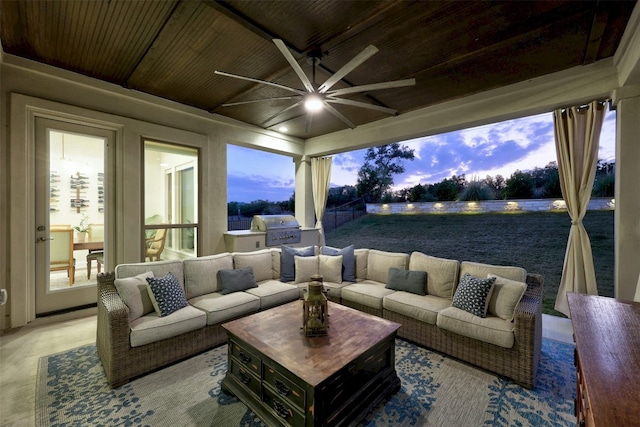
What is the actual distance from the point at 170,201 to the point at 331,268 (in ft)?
9.22

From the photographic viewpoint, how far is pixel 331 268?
11.7 feet

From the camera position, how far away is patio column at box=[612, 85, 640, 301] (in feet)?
8.43

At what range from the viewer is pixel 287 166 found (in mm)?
6434

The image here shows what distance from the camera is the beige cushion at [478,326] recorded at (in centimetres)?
214

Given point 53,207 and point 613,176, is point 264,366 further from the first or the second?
point 613,176

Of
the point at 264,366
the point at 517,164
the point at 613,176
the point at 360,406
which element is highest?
the point at 517,164

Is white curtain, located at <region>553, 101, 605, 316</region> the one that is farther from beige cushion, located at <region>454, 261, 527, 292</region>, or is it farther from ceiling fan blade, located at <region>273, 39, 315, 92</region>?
ceiling fan blade, located at <region>273, 39, 315, 92</region>

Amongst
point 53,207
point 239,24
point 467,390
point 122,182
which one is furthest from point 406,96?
point 53,207

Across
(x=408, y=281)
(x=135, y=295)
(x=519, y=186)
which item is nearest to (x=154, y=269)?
(x=135, y=295)

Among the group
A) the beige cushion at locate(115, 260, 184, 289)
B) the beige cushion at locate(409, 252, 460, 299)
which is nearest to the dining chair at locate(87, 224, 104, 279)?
the beige cushion at locate(115, 260, 184, 289)

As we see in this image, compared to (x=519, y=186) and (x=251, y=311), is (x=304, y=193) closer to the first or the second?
(x=251, y=311)

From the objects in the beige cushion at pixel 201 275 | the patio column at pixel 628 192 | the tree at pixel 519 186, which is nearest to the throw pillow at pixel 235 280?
the beige cushion at pixel 201 275

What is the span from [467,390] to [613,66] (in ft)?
11.4

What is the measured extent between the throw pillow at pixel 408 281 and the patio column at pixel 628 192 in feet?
6.22
